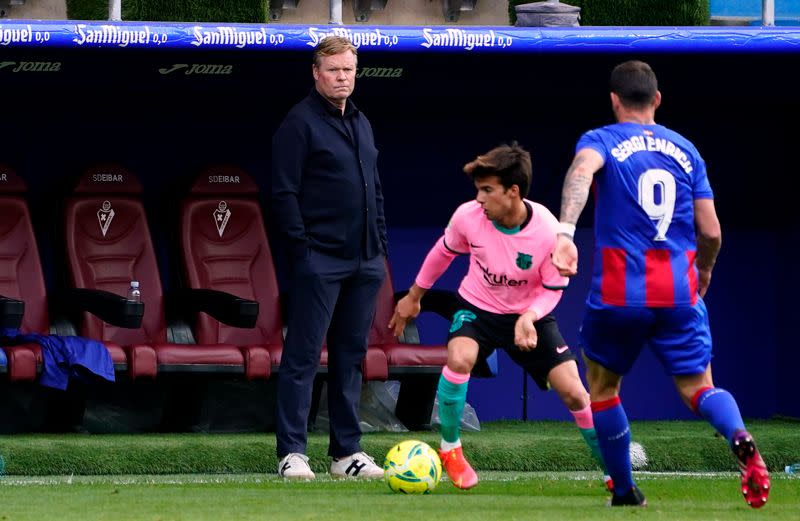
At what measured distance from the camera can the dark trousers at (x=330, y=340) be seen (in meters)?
7.66

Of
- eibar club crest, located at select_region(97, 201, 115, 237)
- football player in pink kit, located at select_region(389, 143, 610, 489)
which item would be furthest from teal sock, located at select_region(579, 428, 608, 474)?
eibar club crest, located at select_region(97, 201, 115, 237)

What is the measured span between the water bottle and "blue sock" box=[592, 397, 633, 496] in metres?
3.72

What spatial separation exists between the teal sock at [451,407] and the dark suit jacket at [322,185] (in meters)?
0.95

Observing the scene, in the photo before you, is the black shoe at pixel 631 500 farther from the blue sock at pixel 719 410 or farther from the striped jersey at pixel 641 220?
the striped jersey at pixel 641 220

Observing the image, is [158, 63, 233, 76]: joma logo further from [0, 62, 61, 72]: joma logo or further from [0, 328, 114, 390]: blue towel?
[0, 328, 114, 390]: blue towel

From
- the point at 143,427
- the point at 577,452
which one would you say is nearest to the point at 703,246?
the point at 577,452

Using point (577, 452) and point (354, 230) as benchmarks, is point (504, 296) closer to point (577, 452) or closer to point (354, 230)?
point (354, 230)

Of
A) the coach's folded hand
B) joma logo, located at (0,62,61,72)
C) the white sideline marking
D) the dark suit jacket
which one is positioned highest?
joma logo, located at (0,62,61,72)

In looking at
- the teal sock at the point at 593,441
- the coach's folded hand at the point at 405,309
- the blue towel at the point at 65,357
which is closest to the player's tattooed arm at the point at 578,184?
the coach's folded hand at the point at 405,309

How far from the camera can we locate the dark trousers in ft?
25.1

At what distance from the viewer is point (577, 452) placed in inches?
341

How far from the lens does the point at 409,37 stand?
8.77 m

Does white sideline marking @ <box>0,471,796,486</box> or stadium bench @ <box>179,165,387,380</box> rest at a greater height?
stadium bench @ <box>179,165,387,380</box>

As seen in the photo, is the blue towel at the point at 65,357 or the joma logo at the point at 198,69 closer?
the blue towel at the point at 65,357
